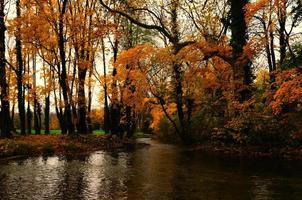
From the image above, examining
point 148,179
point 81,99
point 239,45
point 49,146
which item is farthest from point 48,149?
point 239,45

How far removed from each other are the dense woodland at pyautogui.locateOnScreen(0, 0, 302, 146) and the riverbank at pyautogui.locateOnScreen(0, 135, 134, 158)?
2.14 meters

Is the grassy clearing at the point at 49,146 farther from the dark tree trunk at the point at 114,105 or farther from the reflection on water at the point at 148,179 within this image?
the dark tree trunk at the point at 114,105

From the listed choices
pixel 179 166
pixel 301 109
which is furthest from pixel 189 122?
pixel 179 166

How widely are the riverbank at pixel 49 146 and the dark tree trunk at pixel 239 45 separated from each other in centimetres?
1267

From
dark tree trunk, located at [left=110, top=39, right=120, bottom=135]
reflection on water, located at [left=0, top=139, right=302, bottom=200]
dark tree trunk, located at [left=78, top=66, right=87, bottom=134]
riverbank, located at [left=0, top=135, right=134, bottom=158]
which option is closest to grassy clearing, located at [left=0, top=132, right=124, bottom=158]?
riverbank, located at [left=0, top=135, right=134, bottom=158]

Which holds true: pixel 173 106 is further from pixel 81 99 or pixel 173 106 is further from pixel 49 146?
pixel 49 146

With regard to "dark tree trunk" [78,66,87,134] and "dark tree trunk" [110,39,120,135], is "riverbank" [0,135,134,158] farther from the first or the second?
"dark tree trunk" [110,39,120,135]

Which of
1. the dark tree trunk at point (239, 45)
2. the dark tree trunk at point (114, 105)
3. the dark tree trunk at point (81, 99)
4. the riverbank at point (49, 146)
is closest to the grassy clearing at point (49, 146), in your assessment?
the riverbank at point (49, 146)

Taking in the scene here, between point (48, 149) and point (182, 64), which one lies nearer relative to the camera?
point (48, 149)

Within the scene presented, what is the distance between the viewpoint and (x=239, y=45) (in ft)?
99.5

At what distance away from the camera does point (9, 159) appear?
78.1 ft

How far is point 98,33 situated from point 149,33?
13671 mm

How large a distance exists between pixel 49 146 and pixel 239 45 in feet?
52.1

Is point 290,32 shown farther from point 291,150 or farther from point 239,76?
point 291,150
